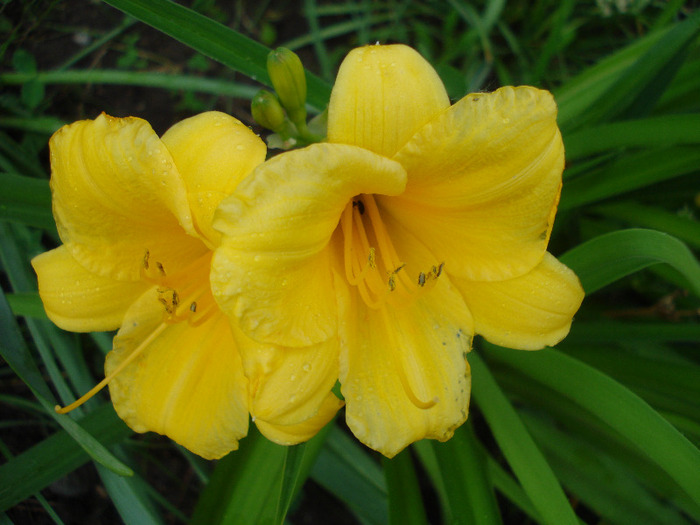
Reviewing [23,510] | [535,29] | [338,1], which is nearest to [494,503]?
[23,510]

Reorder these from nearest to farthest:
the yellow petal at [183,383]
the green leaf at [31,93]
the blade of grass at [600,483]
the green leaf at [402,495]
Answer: the yellow petal at [183,383] < the green leaf at [402,495] < the blade of grass at [600,483] < the green leaf at [31,93]

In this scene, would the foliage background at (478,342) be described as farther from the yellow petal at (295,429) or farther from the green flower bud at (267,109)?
the green flower bud at (267,109)

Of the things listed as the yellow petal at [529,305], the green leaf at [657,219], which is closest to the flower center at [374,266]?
the yellow petal at [529,305]

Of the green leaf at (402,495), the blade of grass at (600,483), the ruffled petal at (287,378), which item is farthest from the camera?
the blade of grass at (600,483)

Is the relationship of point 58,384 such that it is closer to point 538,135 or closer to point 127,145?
point 127,145

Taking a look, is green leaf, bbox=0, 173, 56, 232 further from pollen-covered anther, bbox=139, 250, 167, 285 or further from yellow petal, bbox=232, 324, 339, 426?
yellow petal, bbox=232, 324, 339, 426

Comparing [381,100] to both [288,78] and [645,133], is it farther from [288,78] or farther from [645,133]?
[645,133]

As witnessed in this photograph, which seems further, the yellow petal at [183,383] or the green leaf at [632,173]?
the green leaf at [632,173]

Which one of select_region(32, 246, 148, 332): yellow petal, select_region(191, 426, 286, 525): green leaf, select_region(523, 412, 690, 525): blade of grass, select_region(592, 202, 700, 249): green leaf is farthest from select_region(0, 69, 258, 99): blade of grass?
select_region(523, 412, 690, 525): blade of grass
